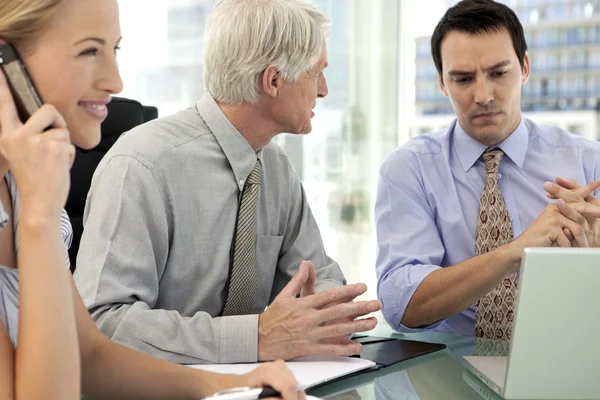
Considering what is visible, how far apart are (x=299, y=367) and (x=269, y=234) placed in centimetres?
50

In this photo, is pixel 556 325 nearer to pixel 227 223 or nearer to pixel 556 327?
pixel 556 327

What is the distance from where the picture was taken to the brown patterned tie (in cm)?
187

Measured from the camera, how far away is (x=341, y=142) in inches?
171

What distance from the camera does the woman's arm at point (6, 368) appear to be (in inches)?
36.4

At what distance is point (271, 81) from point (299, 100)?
0.09 metres

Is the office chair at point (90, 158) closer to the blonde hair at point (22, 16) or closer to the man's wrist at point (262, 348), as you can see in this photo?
the man's wrist at point (262, 348)

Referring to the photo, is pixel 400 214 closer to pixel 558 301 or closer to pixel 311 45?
pixel 311 45

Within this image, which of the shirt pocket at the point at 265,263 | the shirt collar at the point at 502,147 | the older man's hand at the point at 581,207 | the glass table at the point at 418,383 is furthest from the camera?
the shirt collar at the point at 502,147

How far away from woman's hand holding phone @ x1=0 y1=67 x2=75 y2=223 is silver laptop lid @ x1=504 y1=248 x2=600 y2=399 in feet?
2.07

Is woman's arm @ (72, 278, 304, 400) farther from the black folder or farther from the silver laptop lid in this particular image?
the silver laptop lid

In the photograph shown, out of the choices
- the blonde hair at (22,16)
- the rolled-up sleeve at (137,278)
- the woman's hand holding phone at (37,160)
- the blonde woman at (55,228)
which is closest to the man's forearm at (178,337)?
the rolled-up sleeve at (137,278)

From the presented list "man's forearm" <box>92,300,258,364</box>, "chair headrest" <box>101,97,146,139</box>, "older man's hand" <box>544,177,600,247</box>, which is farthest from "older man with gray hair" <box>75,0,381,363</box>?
"older man's hand" <box>544,177,600,247</box>

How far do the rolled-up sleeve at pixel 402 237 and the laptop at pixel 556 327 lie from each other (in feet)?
2.91

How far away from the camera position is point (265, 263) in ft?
5.79
